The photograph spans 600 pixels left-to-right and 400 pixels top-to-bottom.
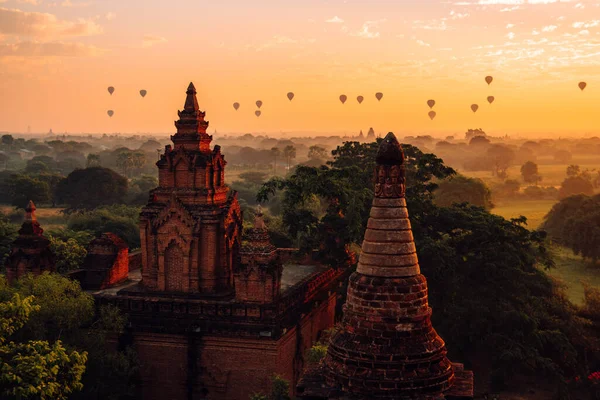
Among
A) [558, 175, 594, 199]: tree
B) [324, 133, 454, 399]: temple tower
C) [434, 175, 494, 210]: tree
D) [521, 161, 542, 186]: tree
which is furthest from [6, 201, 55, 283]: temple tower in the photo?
[521, 161, 542, 186]: tree

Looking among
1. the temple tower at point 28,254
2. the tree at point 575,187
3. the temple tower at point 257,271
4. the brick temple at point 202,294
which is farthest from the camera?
the tree at point 575,187

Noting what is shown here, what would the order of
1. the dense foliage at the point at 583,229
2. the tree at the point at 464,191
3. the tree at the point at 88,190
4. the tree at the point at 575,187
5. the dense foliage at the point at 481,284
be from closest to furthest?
the dense foliage at the point at 481,284 → the dense foliage at the point at 583,229 → the tree at the point at 88,190 → the tree at the point at 464,191 → the tree at the point at 575,187

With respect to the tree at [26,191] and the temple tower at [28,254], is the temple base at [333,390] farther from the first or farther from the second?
the tree at [26,191]

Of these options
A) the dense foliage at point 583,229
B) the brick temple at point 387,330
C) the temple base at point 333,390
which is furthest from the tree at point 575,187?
the brick temple at point 387,330

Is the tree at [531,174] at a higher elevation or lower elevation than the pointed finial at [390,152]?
lower

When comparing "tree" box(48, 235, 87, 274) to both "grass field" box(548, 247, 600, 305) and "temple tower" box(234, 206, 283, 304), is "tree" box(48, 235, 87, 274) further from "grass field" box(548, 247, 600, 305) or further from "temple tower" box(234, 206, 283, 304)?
"grass field" box(548, 247, 600, 305)

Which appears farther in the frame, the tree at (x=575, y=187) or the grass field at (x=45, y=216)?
the tree at (x=575, y=187)

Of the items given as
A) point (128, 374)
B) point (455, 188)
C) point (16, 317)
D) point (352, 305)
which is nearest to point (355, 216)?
point (128, 374)
